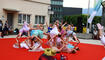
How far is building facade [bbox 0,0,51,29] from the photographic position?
1928 cm

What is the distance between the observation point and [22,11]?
21094 mm

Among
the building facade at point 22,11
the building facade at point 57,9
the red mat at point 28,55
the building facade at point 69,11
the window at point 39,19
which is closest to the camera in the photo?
the red mat at point 28,55

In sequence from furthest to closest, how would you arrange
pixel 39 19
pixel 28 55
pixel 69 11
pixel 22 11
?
pixel 69 11, pixel 39 19, pixel 22 11, pixel 28 55

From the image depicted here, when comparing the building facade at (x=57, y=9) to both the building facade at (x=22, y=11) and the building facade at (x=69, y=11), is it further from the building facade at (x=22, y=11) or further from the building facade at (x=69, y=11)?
the building facade at (x=22, y=11)

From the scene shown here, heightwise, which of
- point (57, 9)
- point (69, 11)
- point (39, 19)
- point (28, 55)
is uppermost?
Answer: point (57, 9)

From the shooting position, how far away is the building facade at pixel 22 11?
759 inches

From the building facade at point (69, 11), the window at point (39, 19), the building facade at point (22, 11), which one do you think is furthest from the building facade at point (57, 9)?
the building facade at point (22, 11)

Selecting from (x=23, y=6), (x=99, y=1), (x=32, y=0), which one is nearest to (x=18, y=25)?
(x=23, y=6)

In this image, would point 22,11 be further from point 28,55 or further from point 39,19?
point 28,55

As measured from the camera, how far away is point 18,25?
20812 mm

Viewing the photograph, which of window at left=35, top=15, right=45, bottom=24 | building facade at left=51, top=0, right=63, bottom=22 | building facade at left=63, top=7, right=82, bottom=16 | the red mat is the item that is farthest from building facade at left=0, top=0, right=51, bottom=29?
building facade at left=63, top=7, right=82, bottom=16

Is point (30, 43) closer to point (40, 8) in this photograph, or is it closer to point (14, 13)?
point (14, 13)

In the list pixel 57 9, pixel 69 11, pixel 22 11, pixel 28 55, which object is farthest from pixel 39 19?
pixel 69 11

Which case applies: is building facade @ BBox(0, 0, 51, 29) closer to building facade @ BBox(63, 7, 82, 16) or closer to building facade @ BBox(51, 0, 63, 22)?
building facade @ BBox(51, 0, 63, 22)
